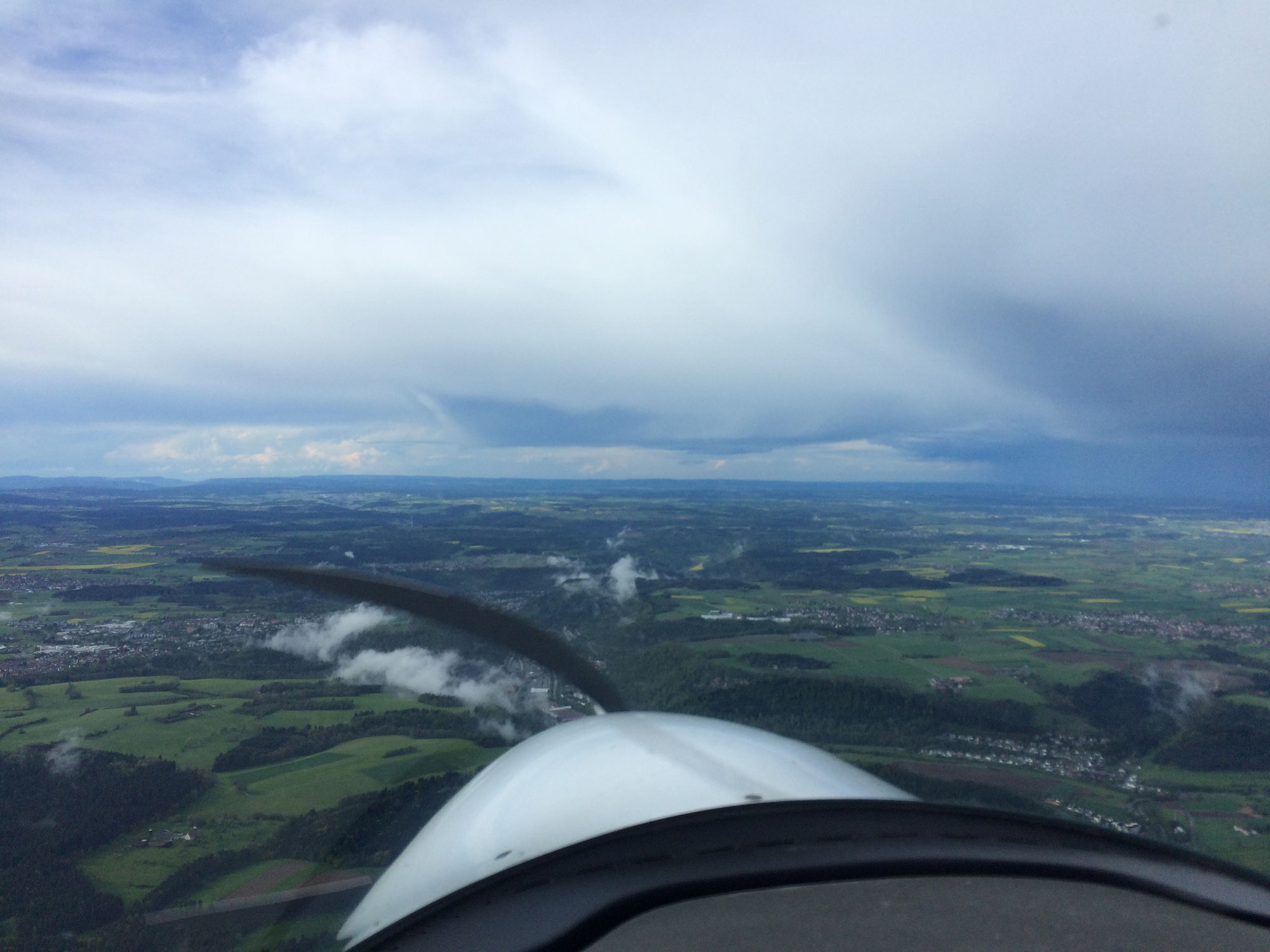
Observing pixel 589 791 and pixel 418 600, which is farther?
pixel 418 600

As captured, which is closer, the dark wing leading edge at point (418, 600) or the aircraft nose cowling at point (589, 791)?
the aircraft nose cowling at point (589, 791)

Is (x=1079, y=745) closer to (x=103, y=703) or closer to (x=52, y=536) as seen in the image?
(x=103, y=703)

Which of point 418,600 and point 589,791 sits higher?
point 418,600

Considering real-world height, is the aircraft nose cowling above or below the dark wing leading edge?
below

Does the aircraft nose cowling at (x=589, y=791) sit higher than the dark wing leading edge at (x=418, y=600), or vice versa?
the dark wing leading edge at (x=418, y=600)

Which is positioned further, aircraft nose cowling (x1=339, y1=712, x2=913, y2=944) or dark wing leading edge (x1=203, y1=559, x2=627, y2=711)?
dark wing leading edge (x1=203, y1=559, x2=627, y2=711)
